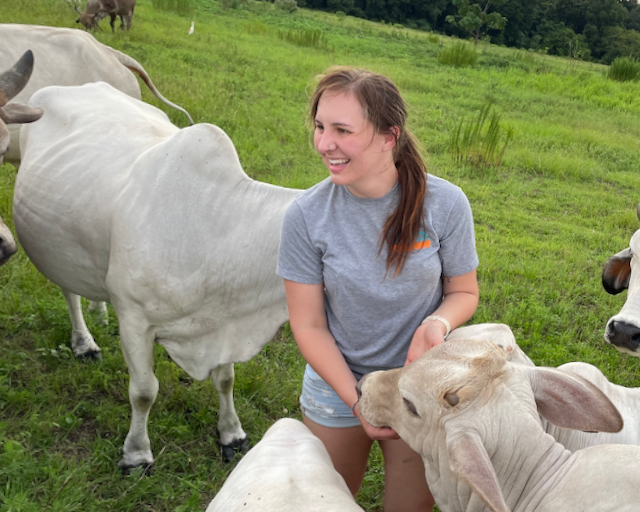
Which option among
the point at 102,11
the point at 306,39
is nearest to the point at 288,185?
the point at 102,11

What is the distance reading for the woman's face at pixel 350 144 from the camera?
2084 millimetres

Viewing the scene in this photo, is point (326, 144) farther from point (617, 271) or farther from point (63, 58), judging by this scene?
point (63, 58)

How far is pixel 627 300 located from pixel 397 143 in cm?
186

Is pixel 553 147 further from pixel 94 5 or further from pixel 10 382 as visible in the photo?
pixel 94 5

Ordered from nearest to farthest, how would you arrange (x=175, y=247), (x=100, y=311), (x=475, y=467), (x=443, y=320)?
1. (x=475, y=467)
2. (x=443, y=320)
3. (x=175, y=247)
4. (x=100, y=311)

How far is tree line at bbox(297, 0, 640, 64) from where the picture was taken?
150 ft

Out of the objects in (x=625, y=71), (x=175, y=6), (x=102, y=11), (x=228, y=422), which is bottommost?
(x=228, y=422)

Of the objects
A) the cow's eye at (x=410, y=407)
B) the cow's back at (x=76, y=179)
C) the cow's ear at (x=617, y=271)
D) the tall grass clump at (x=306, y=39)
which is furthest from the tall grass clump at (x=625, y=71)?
the cow's eye at (x=410, y=407)

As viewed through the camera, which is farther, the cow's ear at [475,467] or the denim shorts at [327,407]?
the denim shorts at [327,407]

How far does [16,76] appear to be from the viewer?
13.0 ft

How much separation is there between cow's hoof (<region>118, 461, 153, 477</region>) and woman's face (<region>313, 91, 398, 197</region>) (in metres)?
1.94

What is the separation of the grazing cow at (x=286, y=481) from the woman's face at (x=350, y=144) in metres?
0.88

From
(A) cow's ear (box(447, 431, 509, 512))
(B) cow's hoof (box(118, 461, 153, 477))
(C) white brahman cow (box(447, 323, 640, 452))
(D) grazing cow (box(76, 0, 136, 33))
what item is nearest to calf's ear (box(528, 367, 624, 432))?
(C) white brahman cow (box(447, 323, 640, 452))

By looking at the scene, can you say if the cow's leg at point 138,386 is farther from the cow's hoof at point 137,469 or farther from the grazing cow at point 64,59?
the grazing cow at point 64,59
